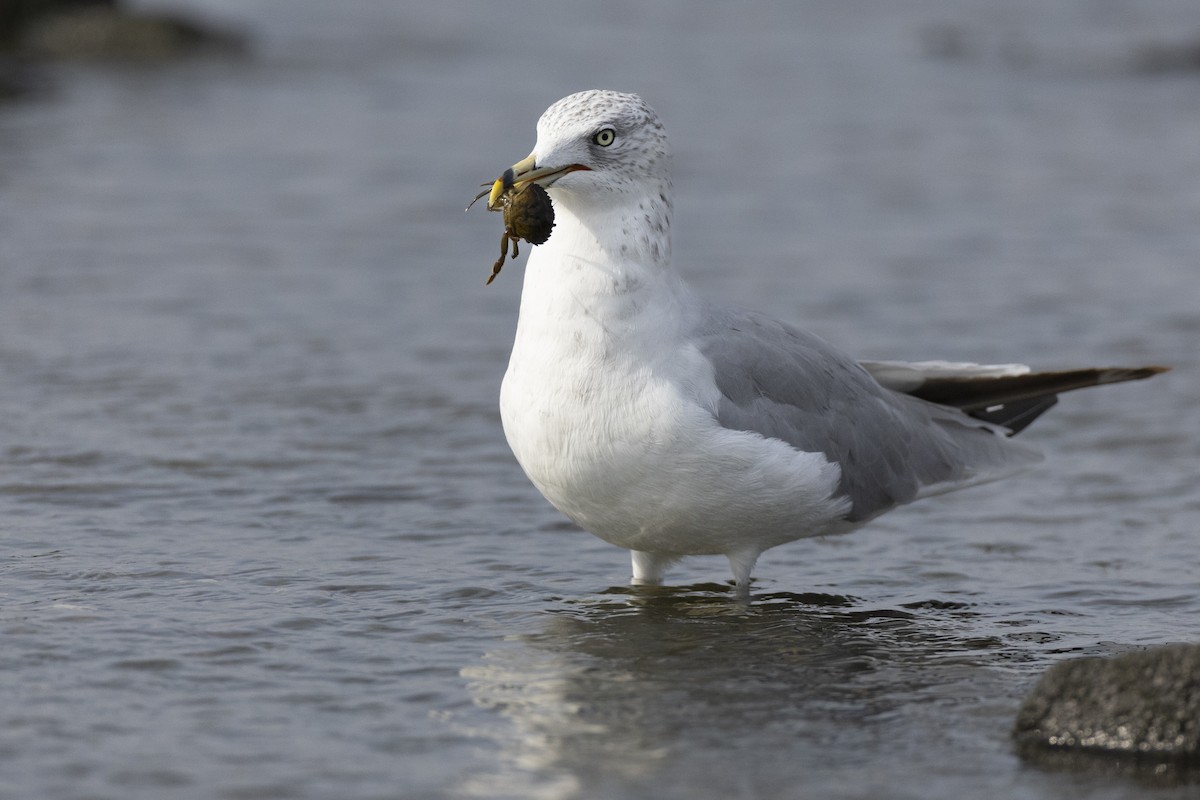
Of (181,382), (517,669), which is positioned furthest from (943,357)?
(517,669)

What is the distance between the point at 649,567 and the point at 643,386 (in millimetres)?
1058

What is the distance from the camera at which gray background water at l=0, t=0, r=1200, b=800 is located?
4973 mm

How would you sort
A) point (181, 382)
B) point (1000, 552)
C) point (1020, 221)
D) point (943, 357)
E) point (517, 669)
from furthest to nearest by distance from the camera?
point (1020, 221)
point (943, 357)
point (181, 382)
point (1000, 552)
point (517, 669)

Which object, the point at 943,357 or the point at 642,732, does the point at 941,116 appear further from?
the point at 642,732

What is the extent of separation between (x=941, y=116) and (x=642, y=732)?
42.6ft

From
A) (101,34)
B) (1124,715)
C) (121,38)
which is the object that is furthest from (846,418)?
(101,34)

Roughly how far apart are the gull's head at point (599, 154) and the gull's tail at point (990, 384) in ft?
4.96

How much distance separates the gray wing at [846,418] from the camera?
19.9ft

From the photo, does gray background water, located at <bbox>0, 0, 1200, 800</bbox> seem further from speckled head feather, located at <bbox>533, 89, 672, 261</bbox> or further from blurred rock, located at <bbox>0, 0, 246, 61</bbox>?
blurred rock, located at <bbox>0, 0, 246, 61</bbox>

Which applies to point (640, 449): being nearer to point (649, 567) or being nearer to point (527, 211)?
point (527, 211)

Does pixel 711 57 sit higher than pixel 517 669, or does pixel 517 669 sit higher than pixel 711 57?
pixel 711 57

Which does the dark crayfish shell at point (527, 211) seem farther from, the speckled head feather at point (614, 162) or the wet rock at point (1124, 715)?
the wet rock at point (1124, 715)

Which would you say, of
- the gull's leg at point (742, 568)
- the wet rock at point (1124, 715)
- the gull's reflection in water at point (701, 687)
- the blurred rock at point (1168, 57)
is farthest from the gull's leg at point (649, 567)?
the blurred rock at point (1168, 57)

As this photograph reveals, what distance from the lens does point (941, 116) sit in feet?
56.0
